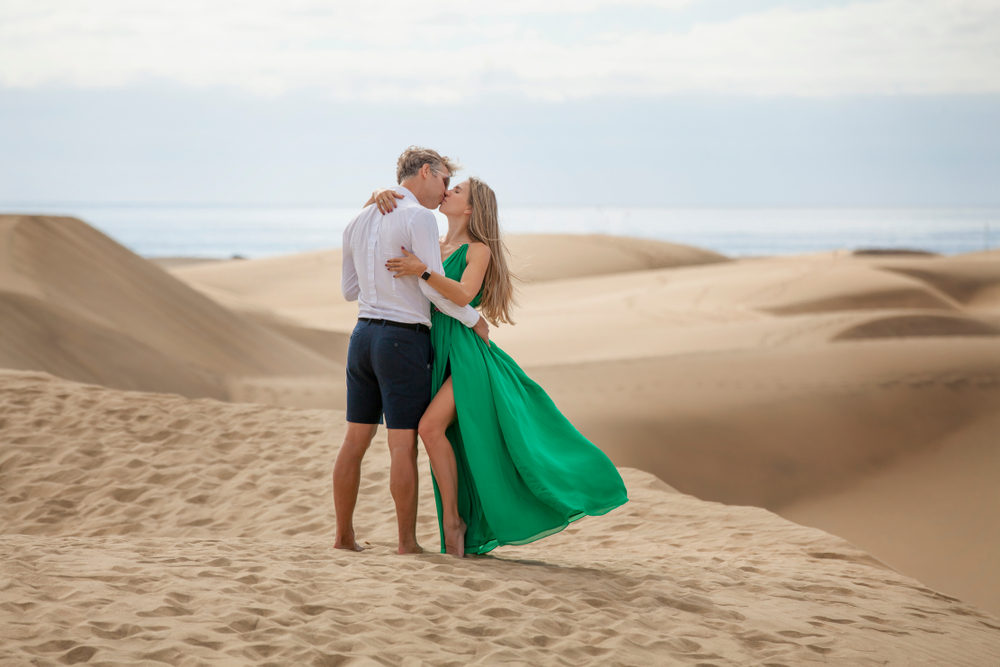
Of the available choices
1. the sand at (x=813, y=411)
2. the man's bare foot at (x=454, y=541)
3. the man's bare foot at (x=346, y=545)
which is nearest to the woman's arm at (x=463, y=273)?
the man's bare foot at (x=454, y=541)

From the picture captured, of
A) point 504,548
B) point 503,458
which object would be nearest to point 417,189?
point 503,458

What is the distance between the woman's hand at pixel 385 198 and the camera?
3891 mm

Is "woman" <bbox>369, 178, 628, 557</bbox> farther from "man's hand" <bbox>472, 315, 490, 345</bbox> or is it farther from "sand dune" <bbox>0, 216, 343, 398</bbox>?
"sand dune" <bbox>0, 216, 343, 398</bbox>

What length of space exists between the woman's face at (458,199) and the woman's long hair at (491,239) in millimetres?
25

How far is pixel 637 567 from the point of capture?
14.5 feet

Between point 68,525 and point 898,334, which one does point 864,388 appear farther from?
point 68,525

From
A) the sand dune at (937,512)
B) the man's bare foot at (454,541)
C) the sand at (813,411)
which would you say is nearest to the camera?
the man's bare foot at (454,541)

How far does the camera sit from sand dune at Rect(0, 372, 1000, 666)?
3018 mm

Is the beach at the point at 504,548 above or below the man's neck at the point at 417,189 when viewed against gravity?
below

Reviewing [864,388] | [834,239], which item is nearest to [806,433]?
[864,388]

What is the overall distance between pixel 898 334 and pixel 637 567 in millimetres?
11997

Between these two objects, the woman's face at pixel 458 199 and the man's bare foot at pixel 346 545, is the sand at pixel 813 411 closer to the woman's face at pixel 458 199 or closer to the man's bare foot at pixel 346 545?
the man's bare foot at pixel 346 545

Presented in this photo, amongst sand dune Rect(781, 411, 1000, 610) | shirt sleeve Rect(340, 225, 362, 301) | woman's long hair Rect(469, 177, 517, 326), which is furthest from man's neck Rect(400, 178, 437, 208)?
sand dune Rect(781, 411, 1000, 610)

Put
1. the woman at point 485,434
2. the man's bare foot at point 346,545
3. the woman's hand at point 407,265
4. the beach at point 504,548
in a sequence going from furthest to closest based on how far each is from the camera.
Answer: the man's bare foot at point 346,545, the woman at point 485,434, the woman's hand at point 407,265, the beach at point 504,548
